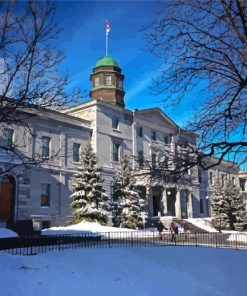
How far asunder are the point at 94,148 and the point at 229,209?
19.5 metres

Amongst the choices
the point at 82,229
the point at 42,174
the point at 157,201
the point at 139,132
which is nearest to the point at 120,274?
the point at 82,229

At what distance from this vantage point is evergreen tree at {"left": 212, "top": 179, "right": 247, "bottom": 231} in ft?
167

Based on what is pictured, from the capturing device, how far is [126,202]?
38969 mm

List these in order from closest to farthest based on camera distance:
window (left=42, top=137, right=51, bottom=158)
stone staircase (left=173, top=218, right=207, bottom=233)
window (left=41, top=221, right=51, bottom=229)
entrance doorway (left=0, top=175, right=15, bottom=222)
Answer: entrance doorway (left=0, top=175, right=15, bottom=222) < window (left=41, top=221, right=51, bottom=229) < window (left=42, top=137, right=51, bottom=158) < stone staircase (left=173, top=218, right=207, bottom=233)

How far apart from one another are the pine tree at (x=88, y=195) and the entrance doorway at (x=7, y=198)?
507 cm

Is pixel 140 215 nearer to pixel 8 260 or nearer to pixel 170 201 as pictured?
pixel 170 201

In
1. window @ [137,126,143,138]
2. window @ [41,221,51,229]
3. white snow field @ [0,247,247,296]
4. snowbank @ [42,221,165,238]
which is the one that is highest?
window @ [137,126,143,138]

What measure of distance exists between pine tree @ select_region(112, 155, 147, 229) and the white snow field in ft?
61.6

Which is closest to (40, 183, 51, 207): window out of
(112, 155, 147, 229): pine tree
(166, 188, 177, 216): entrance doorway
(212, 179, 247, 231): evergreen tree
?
(112, 155, 147, 229): pine tree

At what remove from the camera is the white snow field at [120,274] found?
11766 mm

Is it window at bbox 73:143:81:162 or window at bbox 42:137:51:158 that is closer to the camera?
window at bbox 42:137:51:158

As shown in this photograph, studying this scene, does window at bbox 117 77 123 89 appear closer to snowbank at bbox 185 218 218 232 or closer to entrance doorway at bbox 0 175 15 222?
snowbank at bbox 185 218 218 232

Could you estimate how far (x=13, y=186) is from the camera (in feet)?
118

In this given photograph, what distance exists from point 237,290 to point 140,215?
84.6ft
